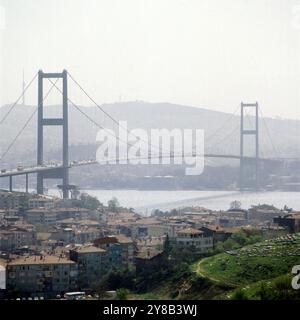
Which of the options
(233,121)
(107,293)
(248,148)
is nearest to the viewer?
(107,293)

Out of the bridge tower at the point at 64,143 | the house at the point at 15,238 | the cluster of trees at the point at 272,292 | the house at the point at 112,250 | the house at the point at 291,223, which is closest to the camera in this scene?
the cluster of trees at the point at 272,292

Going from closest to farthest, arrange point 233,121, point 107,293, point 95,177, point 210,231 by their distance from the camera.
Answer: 1. point 107,293
2. point 210,231
3. point 95,177
4. point 233,121

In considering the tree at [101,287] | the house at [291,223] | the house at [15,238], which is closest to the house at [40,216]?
the house at [15,238]

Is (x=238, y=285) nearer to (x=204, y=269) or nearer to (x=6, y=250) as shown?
(x=204, y=269)

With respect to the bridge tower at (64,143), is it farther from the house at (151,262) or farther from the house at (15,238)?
the house at (151,262)

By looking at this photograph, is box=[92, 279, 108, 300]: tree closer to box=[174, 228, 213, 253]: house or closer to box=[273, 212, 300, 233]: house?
box=[174, 228, 213, 253]: house

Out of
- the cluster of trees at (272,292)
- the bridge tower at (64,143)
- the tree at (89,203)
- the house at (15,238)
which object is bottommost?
the house at (15,238)

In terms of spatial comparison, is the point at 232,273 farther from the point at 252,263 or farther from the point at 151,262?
the point at 151,262

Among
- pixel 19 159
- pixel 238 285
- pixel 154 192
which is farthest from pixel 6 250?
pixel 19 159
